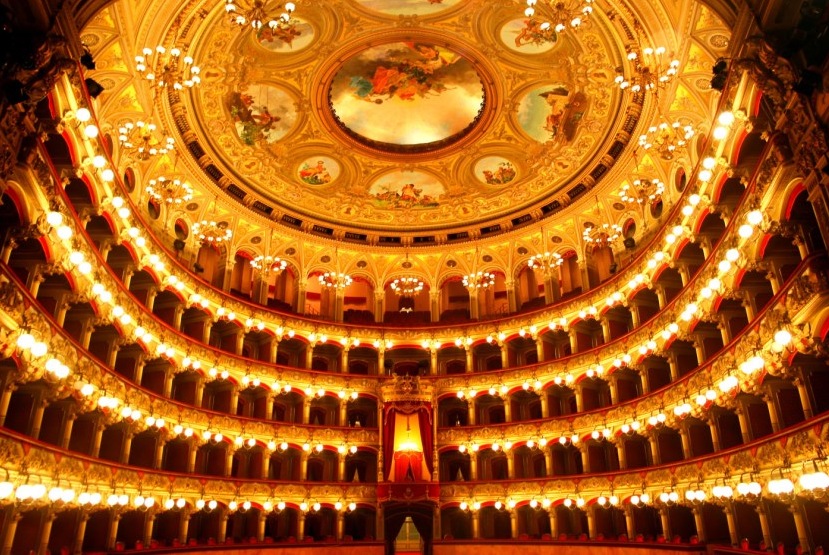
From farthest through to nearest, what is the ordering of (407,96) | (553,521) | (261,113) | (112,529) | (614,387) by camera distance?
(407,96) < (261,113) < (614,387) < (553,521) < (112,529)

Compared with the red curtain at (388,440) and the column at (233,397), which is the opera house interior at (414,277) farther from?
the red curtain at (388,440)

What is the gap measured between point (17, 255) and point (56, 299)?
2.58 m

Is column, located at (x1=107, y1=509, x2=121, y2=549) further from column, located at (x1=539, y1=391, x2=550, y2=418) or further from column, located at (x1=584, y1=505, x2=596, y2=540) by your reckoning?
column, located at (x1=539, y1=391, x2=550, y2=418)

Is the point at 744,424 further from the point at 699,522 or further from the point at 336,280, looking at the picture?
the point at 336,280

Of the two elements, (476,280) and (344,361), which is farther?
(476,280)

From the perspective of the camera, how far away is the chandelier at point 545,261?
32344 millimetres

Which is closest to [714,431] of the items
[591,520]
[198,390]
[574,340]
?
[591,520]

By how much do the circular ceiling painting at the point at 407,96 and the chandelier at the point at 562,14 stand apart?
4817 mm

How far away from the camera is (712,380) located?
20656 millimetres

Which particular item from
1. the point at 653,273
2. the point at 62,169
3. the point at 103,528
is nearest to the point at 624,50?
the point at 653,273

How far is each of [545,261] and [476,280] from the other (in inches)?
169

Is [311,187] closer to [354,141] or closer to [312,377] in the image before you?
[354,141]

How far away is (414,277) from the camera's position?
36.5 m

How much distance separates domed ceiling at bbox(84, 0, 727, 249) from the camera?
23.1 metres
